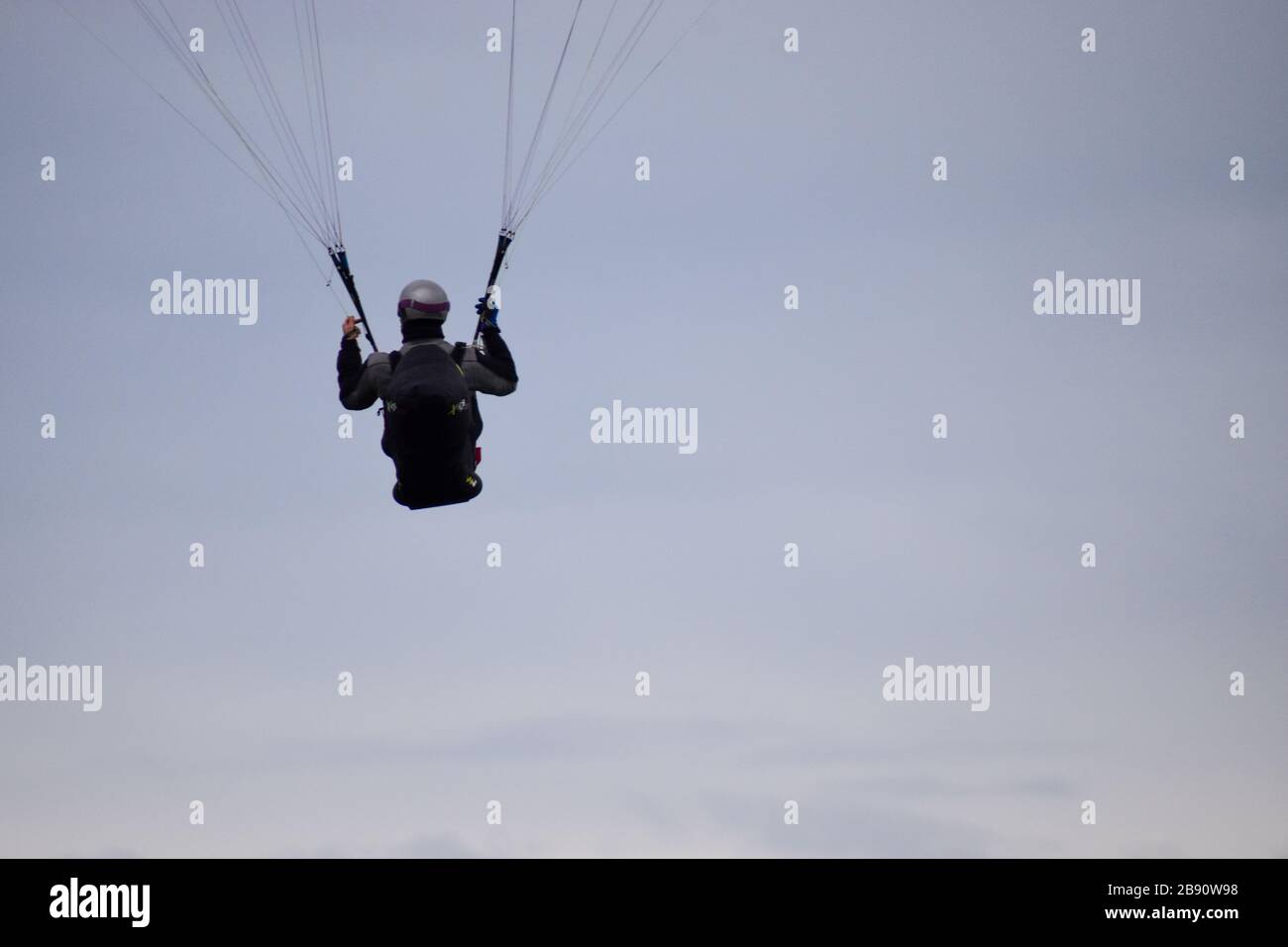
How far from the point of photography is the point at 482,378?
97.8ft

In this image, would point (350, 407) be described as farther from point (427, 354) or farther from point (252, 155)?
point (252, 155)

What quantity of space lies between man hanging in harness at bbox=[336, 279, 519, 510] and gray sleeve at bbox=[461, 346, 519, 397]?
11 mm

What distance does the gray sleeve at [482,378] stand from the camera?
97.7 ft

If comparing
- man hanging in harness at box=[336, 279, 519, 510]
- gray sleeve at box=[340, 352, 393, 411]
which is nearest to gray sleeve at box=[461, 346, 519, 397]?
man hanging in harness at box=[336, 279, 519, 510]

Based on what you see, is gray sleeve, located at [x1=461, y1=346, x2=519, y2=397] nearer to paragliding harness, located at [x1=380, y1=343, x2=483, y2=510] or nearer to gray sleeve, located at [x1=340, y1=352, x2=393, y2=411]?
paragliding harness, located at [x1=380, y1=343, x2=483, y2=510]

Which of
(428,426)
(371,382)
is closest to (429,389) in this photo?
(428,426)

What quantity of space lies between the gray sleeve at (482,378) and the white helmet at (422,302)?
0.56 metres

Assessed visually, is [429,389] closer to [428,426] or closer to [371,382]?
[428,426]

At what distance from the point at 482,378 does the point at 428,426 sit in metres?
1.02

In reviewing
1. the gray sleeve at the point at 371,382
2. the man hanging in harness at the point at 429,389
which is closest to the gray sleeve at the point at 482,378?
the man hanging in harness at the point at 429,389

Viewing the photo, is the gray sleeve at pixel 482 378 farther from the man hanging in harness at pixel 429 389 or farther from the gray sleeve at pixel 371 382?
the gray sleeve at pixel 371 382

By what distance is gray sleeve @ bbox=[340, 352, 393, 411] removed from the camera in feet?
97.0
